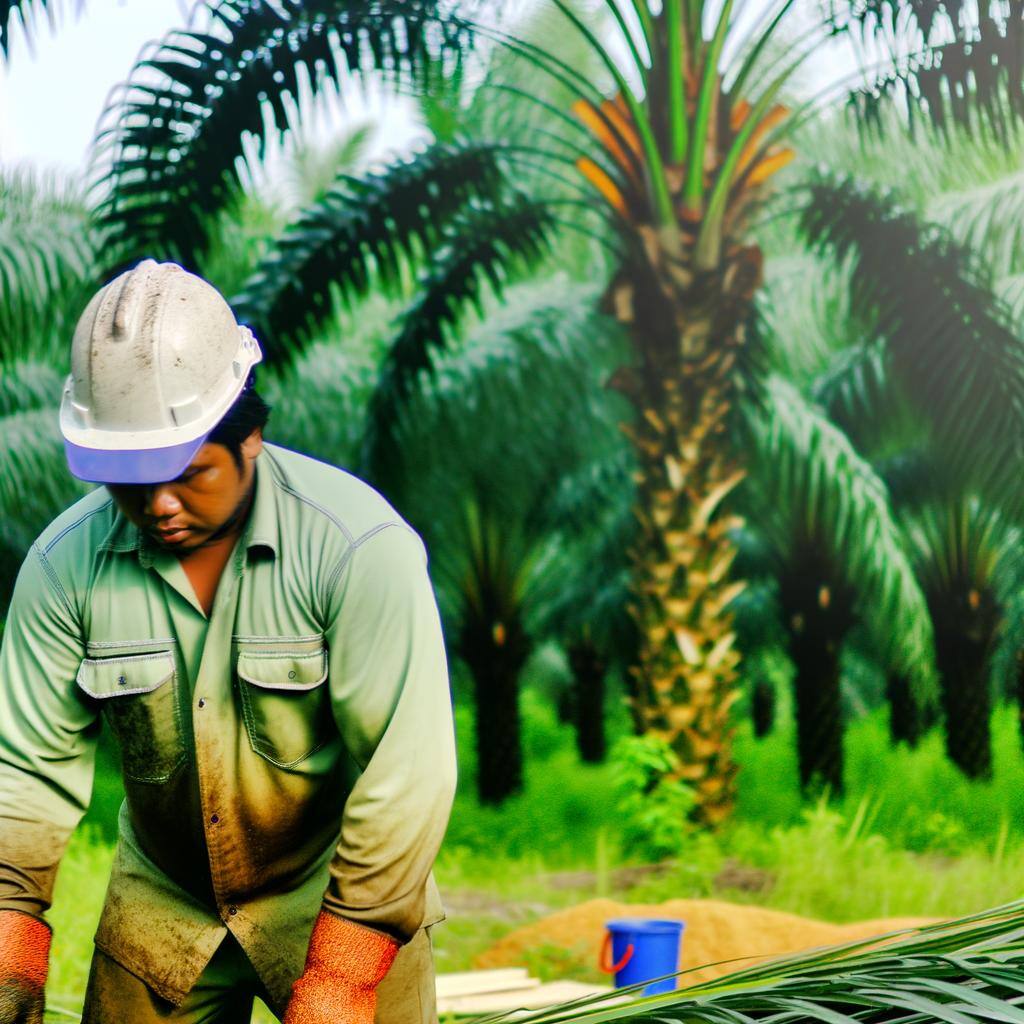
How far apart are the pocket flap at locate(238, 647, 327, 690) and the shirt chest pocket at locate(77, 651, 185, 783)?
0.16 m

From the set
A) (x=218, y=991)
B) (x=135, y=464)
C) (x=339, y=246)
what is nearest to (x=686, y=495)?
(x=339, y=246)

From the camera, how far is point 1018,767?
8.33m

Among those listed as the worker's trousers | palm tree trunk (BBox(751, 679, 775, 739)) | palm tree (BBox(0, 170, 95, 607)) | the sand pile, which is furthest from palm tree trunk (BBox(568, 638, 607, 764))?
the worker's trousers

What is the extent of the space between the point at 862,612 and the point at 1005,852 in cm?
241

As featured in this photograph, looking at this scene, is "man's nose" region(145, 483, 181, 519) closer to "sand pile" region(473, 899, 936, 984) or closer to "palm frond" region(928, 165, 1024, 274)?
"sand pile" region(473, 899, 936, 984)

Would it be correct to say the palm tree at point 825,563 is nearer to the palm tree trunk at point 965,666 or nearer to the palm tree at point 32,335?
the palm tree trunk at point 965,666

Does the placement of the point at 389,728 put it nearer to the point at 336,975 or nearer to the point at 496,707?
the point at 336,975

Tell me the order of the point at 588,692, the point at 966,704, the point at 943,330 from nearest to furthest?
1. the point at 943,330
2. the point at 966,704
3. the point at 588,692

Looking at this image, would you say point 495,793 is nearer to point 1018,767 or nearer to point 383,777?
point 1018,767

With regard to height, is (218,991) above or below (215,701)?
below

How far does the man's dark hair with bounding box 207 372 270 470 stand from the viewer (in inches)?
80.7

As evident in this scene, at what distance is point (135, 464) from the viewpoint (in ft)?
6.40

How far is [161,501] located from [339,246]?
18.5 feet

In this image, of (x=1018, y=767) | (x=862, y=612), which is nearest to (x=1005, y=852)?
(x=1018, y=767)
